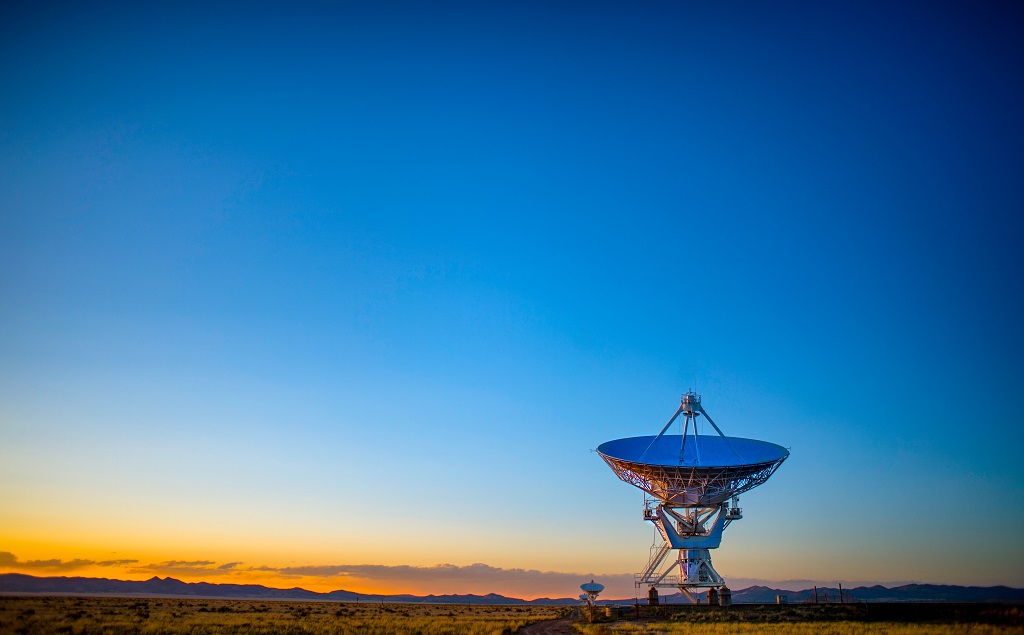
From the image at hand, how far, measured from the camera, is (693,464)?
171ft

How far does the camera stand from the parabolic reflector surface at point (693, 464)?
50.8 metres

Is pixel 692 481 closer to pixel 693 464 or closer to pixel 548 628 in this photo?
pixel 693 464

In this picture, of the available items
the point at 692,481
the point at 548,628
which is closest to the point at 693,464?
the point at 692,481

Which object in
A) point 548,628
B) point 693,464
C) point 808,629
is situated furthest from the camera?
point 693,464

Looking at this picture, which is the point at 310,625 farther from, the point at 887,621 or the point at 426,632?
the point at 887,621

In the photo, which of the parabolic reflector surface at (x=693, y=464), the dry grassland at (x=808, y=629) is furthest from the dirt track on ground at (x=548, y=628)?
the parabolic reflector surface at (x=693, y=464)

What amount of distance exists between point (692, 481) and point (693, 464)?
1224mm

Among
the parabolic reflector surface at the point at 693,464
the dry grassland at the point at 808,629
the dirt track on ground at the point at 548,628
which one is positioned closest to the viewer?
the dry grassland at the point at 808,629

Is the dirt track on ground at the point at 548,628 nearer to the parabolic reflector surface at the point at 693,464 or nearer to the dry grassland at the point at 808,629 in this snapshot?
the dry grassland at the point at 808,629

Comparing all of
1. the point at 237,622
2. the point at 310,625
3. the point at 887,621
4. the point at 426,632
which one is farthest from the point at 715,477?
the point at 237,622

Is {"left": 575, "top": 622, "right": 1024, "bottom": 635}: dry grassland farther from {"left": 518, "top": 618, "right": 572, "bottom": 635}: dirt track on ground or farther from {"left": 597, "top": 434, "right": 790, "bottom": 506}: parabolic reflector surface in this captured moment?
{"left": 597, "top": 434, "right": 790, "bottom": 506}: parabolic reflector surface

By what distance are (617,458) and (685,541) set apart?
786 cm

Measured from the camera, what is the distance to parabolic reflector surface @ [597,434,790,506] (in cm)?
5081

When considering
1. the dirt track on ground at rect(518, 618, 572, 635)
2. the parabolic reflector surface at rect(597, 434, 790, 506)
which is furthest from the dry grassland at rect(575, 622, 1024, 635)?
the parabolic reflector surface at rect(597, 434, 790, 506)
